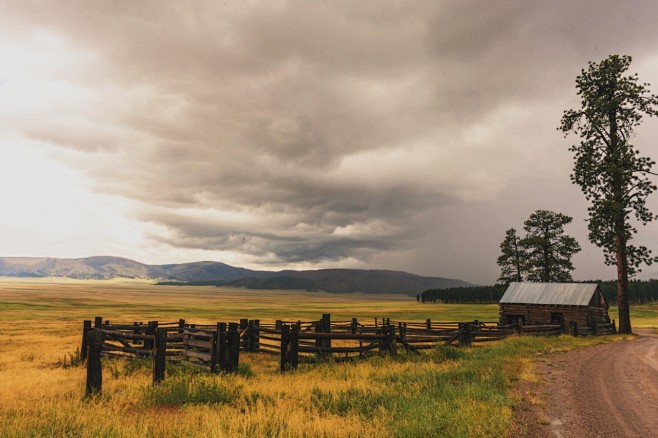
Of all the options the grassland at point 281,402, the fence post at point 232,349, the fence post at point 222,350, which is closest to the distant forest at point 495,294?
the grassland at point 281,402

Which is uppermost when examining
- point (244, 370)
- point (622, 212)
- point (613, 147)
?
point (613, 147)

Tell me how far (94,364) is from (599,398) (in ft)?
43.7

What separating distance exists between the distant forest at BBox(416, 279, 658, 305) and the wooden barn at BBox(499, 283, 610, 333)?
76.8 metres

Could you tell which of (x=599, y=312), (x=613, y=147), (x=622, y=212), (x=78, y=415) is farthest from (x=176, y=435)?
(x=599, y=312)

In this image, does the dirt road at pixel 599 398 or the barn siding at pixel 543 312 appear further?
the barn siding at pixel 543 312

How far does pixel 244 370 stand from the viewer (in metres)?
13.5

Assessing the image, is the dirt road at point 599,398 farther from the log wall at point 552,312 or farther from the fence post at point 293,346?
→ the log wall at point 552,312

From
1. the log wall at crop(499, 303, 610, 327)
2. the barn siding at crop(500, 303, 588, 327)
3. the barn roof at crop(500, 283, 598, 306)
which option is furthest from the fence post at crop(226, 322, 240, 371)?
the barn roof at crop(500, 283, 598, 306)

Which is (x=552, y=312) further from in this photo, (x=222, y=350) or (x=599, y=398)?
(x=222, y=350)

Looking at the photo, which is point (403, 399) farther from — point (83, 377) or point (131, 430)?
point (83, 377)

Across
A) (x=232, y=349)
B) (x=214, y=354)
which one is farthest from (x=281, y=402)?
(x=214, y=354)

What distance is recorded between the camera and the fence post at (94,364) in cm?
1034

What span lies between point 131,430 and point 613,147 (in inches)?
1467

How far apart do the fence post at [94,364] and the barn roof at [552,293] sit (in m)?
39.9
